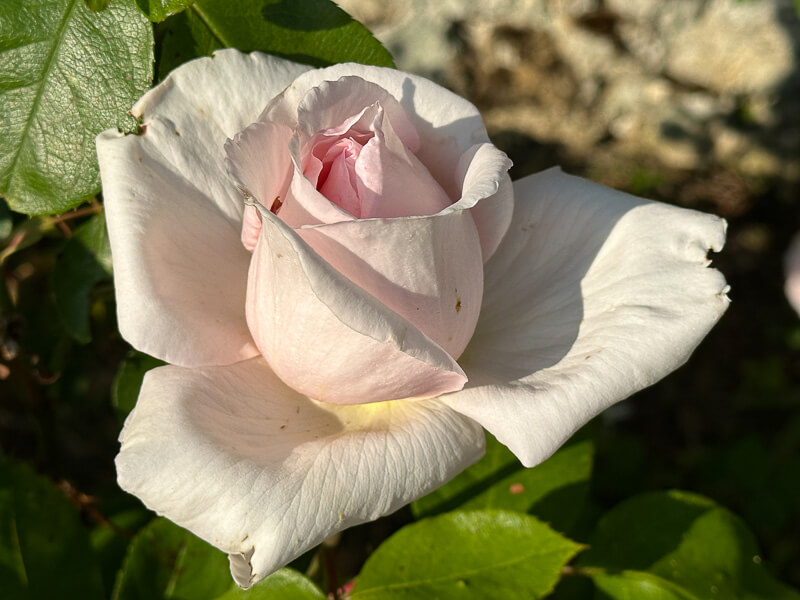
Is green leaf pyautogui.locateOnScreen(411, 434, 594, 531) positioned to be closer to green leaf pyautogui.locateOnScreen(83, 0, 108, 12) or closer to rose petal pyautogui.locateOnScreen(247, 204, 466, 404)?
rose petal pyautogui.locateOnScreen(247, 204, 466, 404)

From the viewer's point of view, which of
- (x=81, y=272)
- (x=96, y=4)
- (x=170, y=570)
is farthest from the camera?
(x=170, y=570)

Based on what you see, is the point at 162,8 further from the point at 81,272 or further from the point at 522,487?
the point at 522,487

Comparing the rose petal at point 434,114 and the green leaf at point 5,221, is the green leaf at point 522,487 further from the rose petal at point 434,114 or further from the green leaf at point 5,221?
the green leaf at point 5,221

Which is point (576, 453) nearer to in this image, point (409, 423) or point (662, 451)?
point (409, 423)

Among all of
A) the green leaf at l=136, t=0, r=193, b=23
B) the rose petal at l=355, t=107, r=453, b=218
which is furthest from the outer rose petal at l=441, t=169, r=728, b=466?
the green leaf at l=136, t=0, r=193, b=23

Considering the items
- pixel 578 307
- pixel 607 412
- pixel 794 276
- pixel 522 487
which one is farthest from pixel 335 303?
pixel 607 412

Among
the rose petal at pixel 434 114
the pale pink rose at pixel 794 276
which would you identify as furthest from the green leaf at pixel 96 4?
the pale pink rose at pixel 794 276
